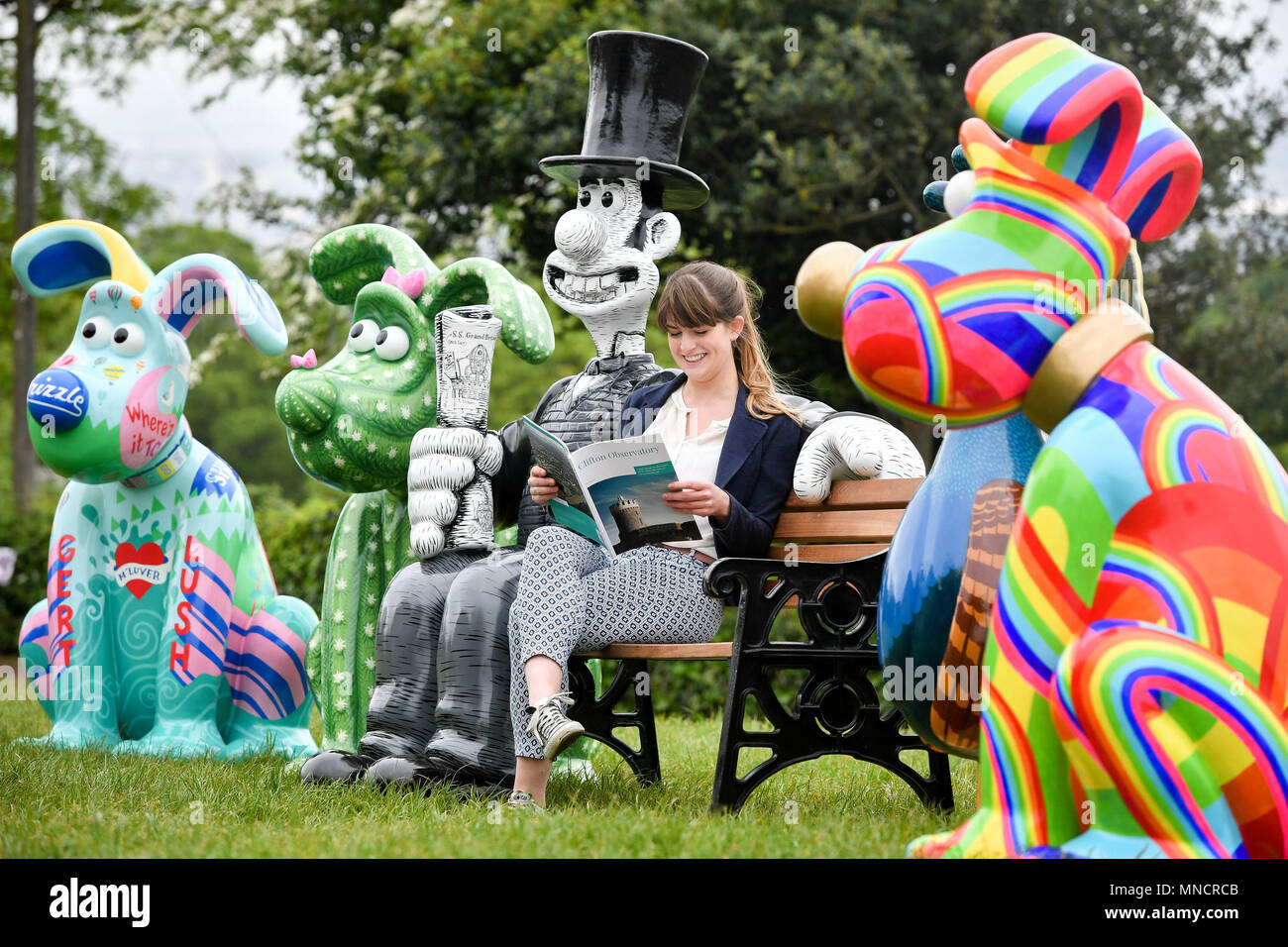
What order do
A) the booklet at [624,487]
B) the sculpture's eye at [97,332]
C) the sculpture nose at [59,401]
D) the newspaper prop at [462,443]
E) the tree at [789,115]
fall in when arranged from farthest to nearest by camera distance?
the tree at [789,115], the sculpture's eye at [97,332], the sculpture nose at [59,401], the newspaper prop at [462,443], the booklet at [624,487]

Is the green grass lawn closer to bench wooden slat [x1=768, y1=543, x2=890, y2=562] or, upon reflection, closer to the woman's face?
bench wooden slat [x1=768, y1=543, x2=890, y2=562]

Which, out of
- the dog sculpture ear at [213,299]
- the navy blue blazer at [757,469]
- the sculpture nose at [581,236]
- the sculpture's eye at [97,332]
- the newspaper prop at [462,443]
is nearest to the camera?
the navy blue blazer at [757,469]

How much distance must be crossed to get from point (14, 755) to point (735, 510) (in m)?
2.70

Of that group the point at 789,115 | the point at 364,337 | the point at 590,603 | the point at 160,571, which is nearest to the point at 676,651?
the point at 590,603

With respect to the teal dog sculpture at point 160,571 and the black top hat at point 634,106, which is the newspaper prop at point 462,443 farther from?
the teal dog sculpture at point 160,571

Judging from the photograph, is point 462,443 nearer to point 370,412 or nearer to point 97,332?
point 370,412

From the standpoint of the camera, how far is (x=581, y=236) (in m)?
4.57

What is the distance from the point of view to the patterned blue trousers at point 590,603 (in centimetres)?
374

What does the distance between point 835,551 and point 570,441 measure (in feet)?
3.23

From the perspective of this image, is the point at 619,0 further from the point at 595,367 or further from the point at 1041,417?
the point at 1041,417

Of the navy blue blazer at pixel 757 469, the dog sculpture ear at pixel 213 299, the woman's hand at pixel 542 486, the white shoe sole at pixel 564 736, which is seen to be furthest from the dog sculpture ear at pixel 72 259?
the white shoe sole at pixel 564 736

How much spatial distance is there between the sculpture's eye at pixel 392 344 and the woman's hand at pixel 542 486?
34.0 inches

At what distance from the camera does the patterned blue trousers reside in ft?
12.3

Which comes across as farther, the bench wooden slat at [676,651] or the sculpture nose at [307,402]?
the sculpture nose at [307,402]
